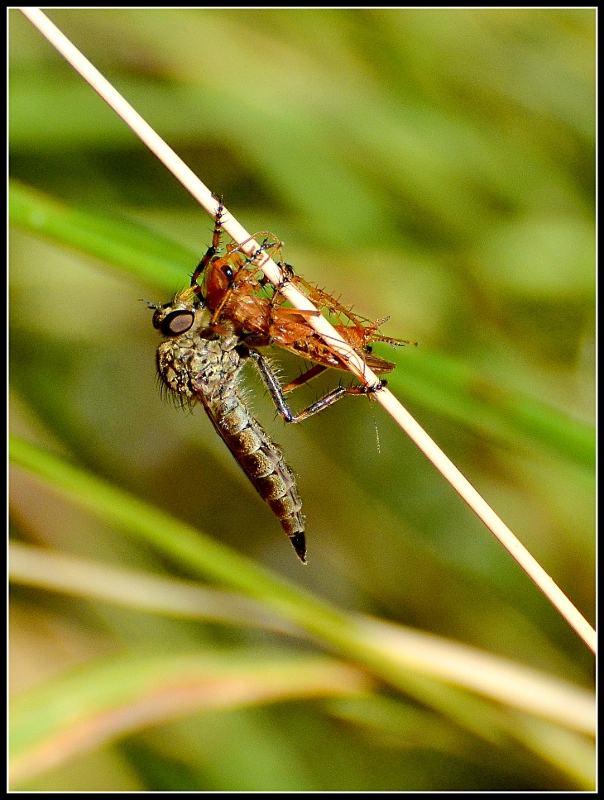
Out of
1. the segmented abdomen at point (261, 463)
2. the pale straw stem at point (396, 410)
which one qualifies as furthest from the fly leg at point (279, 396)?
the pale straw stem at point (396, 410)

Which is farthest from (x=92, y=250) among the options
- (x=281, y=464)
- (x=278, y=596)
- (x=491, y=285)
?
(x=491, y=285)

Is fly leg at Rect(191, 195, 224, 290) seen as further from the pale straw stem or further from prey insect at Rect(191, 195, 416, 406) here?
the pale straw stem

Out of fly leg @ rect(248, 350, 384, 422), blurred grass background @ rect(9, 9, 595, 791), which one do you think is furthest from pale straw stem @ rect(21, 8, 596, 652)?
blurred grass background @ rect(9, 9, 595, 791)

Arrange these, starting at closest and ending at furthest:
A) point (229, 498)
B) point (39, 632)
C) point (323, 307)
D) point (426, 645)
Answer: point (323, 307)
point (426, 645)
point (39, 632)
point (229, 498)

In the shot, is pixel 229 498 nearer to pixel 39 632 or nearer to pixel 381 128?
pixel 39 632

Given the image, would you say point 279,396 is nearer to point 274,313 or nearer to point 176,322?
point 274,313
